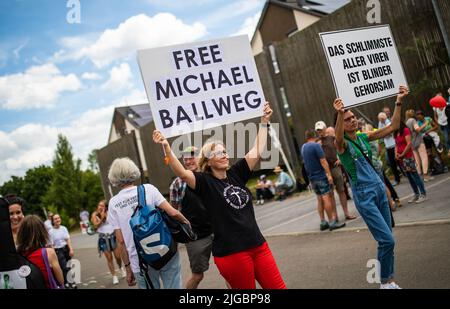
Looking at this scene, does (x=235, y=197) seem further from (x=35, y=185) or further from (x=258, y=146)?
(x=35, y=185)

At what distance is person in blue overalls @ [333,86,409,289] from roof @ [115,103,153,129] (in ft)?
151

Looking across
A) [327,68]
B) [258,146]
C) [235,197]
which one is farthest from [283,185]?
[235,197]

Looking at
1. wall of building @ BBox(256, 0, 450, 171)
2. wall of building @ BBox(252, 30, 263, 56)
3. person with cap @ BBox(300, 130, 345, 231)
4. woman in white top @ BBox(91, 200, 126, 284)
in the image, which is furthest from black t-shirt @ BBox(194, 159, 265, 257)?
wall of building @ BBox(252, 30, 263, 56)

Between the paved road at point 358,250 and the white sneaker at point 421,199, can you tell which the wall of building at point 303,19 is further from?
the white sneaker at point 421,199

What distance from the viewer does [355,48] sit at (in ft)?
18.0

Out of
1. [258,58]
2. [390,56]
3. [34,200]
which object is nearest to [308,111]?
[258,58]

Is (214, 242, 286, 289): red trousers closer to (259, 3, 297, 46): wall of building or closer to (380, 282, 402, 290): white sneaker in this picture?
(380, 282, 402, 290): white sneaker

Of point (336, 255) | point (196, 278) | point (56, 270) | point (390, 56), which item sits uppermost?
point (390, 56)

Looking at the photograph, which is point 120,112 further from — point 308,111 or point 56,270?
point 56,270

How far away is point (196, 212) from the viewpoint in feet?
17.8

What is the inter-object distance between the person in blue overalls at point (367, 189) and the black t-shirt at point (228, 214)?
1286 mm

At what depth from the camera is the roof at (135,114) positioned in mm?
49938

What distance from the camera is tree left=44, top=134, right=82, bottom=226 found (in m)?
47.1
